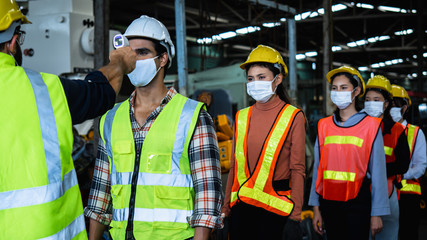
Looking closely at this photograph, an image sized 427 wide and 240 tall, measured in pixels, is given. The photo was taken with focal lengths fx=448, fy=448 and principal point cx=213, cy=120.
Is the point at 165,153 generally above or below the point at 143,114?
below

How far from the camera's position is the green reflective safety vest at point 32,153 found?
4.66ft

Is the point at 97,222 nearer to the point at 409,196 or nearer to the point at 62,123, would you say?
the point at 62,123

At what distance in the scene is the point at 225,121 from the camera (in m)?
5.99

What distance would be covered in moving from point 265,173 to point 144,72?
113cm

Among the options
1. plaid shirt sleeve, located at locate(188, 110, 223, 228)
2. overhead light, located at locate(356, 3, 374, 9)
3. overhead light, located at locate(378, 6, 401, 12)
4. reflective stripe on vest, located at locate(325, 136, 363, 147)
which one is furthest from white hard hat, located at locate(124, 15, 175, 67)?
overhead light, located at locate(378, 6, 401, 12)

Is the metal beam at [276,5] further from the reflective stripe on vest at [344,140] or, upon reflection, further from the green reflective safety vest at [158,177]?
the green reflective safety vest at [158,177]

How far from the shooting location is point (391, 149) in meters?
3.94

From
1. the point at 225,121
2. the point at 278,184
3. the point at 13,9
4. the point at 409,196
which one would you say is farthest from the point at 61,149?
the point at 225,121

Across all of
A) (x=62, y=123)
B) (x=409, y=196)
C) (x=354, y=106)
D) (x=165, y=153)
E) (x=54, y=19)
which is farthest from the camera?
(x=54, y=19)

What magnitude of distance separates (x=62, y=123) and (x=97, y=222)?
0.87 metres

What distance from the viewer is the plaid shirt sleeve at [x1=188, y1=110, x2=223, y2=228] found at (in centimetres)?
202

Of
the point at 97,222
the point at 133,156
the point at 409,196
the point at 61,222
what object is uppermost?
the point at 133,156

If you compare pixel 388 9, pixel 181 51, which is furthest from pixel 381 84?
pixel 388 9

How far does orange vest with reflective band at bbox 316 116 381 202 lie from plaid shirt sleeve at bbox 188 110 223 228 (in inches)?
59.5
